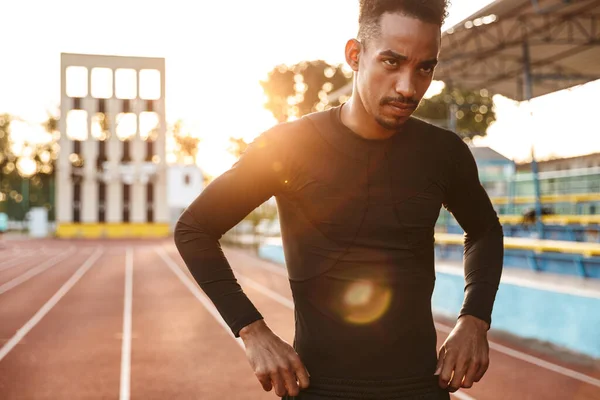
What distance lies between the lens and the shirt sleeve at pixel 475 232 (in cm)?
153

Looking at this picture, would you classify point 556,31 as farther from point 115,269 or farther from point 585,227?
point 115,269

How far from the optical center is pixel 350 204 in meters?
1.41

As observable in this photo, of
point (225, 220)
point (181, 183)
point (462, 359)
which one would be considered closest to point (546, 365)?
point (462, 359)

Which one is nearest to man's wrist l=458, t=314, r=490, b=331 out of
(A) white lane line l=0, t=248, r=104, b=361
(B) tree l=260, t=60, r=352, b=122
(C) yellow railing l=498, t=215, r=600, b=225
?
(A) white lane line l=0, t=248, r=104, b=361

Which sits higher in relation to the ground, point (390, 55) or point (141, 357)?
point (390, 55)

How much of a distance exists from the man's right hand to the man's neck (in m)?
0.47

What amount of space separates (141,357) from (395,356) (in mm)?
7216

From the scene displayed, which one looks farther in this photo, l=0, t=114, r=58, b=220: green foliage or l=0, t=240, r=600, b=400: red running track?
l=0, t=114, r=58, b=220: green foliage

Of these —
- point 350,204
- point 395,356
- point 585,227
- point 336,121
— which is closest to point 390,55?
point 336,121

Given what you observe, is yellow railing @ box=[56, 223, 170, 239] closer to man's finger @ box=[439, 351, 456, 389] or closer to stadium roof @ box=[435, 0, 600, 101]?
stadium roof @ box=[435, 0, 600, 101]

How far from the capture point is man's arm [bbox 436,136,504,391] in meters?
1.44

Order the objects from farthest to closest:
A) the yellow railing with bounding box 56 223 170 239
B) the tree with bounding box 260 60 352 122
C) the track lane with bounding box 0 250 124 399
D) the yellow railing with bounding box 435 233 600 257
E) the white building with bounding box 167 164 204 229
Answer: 1. the white building with bounding box 167 164 204 229
2. the yellow railing with bounding box 56 223 170 239
3. the tree with bounding box 260 60 352 122
4. the yellow railing with bounding box 435 233 600 257
5. the track lane with bounding box 0 250 124 399

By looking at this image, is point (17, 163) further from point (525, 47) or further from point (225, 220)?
point (225, 220)

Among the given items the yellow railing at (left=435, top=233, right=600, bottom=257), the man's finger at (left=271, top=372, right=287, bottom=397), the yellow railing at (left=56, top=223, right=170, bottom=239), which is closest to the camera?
the man's finger at (left=271, top=372, right=287, bottom=397)
